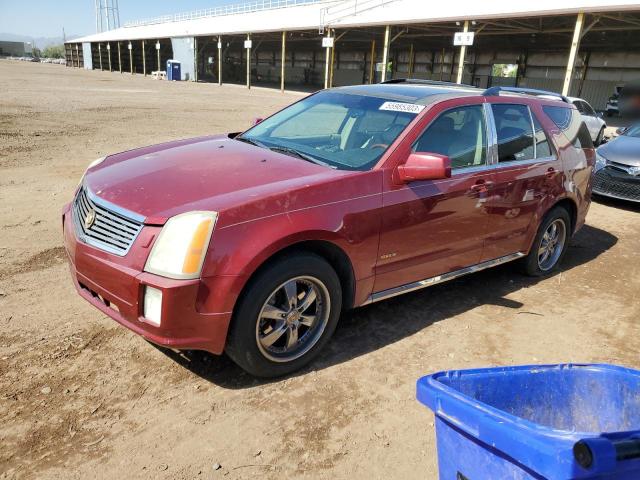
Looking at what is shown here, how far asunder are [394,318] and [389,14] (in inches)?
1115

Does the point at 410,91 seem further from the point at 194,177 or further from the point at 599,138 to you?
the point at 599,138

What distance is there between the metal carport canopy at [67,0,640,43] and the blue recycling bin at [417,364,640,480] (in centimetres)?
1947

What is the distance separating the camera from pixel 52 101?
1964 cm

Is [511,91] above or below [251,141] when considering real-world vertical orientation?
above

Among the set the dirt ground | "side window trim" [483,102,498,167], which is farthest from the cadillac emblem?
"side window trim" [483,102,498,167]

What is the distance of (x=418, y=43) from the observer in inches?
1618

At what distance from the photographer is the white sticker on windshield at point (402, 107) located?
3.80 m

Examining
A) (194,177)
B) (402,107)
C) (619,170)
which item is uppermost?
(402,107)

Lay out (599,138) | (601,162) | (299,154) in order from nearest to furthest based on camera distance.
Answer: (299,154) → (601,162) → (599,138)

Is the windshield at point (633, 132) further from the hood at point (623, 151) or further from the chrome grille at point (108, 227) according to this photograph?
the chrome grille at point (108, 227)

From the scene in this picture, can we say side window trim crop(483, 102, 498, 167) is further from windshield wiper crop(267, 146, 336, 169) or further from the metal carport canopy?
the metal carport canopy

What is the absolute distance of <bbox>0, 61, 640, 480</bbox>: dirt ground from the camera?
2555mm

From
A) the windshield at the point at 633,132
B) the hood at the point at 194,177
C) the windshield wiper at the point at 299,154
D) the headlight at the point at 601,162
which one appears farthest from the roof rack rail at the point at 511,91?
the windshield at the point at 633,132

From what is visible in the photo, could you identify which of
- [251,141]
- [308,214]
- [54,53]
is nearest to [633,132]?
[251,141]
